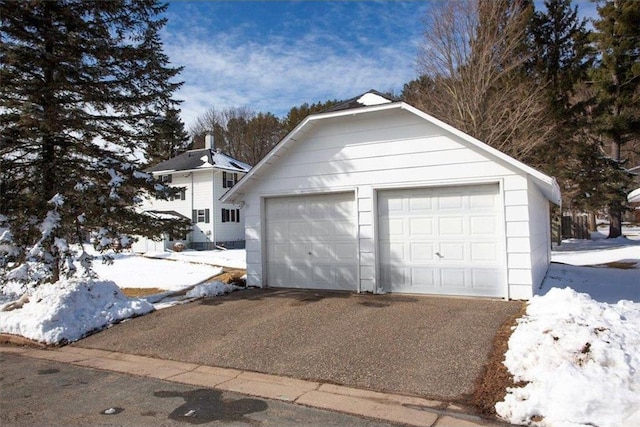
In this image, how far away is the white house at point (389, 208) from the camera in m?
8.47

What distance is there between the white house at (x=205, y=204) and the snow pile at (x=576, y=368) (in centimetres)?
2496

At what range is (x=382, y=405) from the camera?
14.5 ft

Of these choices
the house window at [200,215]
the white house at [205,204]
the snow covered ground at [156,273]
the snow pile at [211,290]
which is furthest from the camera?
the house window at [200,215]

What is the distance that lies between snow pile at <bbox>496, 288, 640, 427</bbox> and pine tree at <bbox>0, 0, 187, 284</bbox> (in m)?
8.41

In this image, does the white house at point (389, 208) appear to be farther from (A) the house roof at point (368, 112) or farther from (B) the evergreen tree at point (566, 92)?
(B) the evergreen tree at point (566, 92)

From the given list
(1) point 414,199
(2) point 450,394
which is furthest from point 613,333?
(1) point 414,199

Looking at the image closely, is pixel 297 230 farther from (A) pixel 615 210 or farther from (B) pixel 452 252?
(A) pixel 615 210

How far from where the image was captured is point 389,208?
31.3ft

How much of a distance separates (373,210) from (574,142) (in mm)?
17871

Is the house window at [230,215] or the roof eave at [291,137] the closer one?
the roof eave at [291,137]

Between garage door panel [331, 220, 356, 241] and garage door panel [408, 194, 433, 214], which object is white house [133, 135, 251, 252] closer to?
garage door panel [331, 220, 356, 241]

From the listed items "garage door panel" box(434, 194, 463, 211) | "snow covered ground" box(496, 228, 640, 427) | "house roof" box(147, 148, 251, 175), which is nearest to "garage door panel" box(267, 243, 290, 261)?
"garage door panel" box(434, 194, 463, 211)

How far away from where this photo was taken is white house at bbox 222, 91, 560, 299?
8469 millimetres

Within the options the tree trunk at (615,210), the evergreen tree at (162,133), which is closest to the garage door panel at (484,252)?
the evergreen tree at (162,133)
